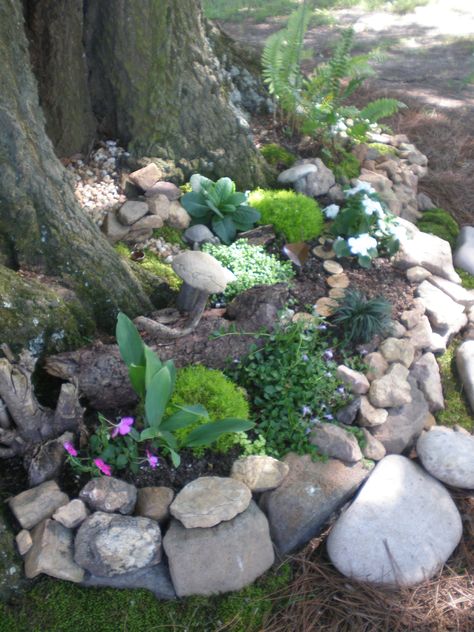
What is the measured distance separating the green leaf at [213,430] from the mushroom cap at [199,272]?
2.53 feet

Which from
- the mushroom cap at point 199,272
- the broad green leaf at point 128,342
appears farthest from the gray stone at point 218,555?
the mushroom cap at point 199,272

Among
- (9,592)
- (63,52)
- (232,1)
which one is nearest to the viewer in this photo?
(9,592)

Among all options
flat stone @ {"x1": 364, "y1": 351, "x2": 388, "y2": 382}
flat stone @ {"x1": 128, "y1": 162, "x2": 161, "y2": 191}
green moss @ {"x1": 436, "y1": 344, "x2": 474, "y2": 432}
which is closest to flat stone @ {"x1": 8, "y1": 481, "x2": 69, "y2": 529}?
flat stone @ {"x1": 364, "y1": 351, "x2": 388, "y2": 382}

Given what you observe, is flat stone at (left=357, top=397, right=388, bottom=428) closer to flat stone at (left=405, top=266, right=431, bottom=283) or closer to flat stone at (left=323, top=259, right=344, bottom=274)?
flat stone at (left=323, top=259, right=344, bottom=274)

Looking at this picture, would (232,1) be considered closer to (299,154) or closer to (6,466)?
(299,154)

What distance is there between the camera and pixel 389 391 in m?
3.26

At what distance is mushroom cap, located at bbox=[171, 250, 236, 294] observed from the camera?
9.91 feet

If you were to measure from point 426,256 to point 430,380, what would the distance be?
1.17 m

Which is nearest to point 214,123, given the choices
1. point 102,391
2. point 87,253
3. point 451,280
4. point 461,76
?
point 87,253

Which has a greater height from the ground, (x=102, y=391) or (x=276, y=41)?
(x=276, y=41)

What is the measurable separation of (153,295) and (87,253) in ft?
1.90

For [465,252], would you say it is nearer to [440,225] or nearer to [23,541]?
[440,225]

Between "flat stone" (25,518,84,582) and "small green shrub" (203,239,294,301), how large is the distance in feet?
5.79

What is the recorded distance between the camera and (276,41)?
197 inches
